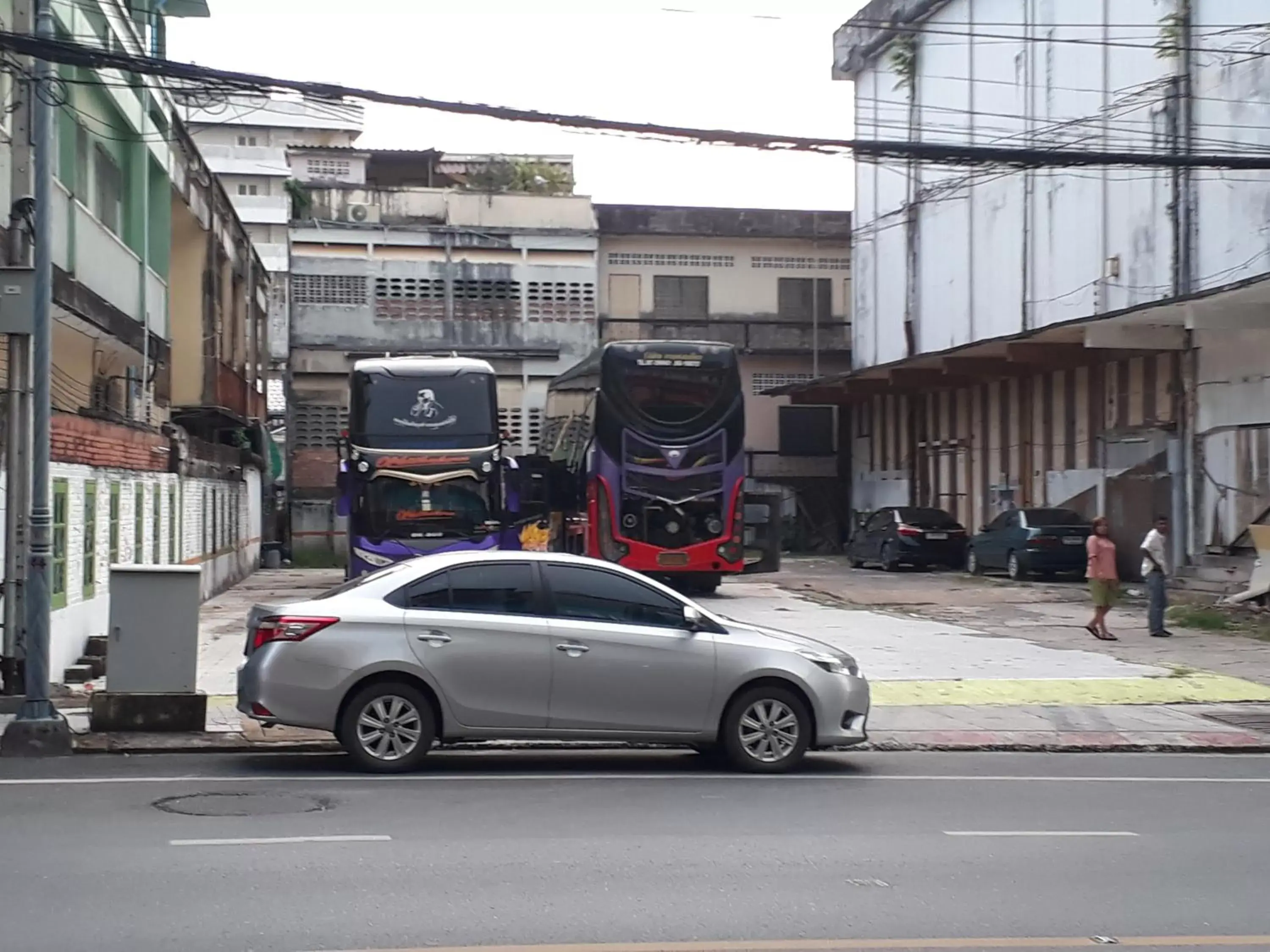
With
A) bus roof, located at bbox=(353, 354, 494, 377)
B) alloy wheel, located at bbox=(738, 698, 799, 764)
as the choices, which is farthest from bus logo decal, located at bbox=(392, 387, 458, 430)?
alloy wheel, located at bbox=(738, 698, 799, 764)

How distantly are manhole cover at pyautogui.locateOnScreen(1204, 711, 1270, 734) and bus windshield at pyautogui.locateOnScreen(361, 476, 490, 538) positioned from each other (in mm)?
13126

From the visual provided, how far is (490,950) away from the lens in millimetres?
6562

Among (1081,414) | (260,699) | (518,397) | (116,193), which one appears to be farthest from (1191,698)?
(518,397)

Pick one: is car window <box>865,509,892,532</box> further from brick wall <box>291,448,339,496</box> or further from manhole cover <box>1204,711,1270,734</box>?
manhole cover <box>1204,711,1270,734</box>

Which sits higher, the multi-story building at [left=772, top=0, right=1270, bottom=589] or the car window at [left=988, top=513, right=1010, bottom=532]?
the multi-story building at [left=772, top=0, right=1270, bottom=589]

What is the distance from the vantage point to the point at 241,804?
988cm

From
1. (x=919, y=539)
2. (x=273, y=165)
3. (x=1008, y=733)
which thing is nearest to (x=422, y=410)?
(x=1008, y=733)

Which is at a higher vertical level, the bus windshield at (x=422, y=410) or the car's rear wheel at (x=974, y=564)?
the bus windshield at (x=422, y=410)

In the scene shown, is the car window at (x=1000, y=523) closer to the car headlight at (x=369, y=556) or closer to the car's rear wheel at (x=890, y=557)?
the car's rear wheel at (x=890, y=557)

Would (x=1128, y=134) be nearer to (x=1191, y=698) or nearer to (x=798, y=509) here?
(x=1191, y=698)

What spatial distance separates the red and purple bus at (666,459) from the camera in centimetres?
2700

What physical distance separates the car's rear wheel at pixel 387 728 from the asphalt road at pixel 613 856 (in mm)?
210

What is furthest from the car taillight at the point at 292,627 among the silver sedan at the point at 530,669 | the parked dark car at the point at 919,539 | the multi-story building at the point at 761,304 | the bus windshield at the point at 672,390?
the multi-story building at the point at 761,304

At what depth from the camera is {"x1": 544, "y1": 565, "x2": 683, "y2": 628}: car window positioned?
38.4ft
